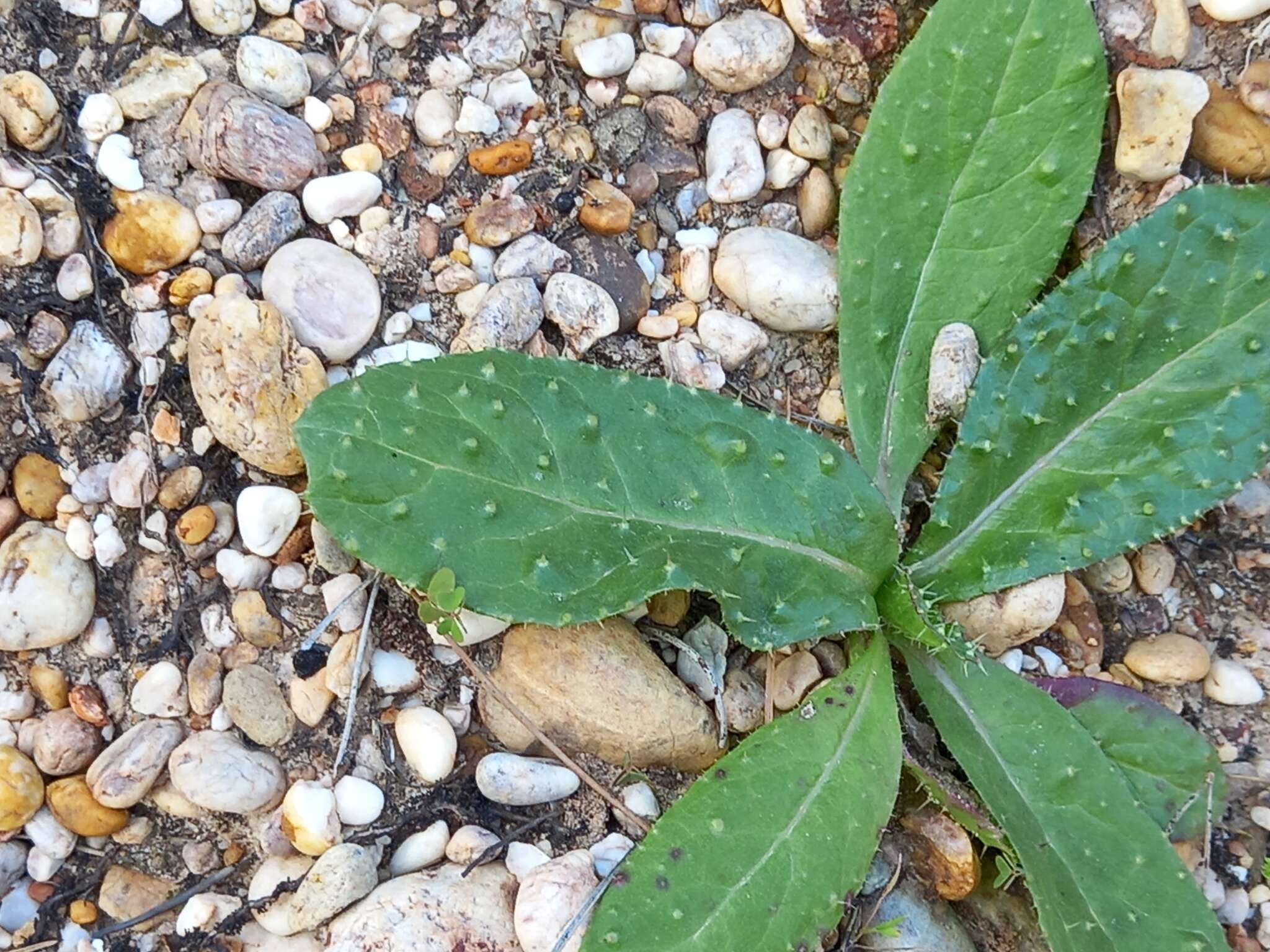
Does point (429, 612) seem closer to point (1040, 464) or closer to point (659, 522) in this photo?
point (659, 522)

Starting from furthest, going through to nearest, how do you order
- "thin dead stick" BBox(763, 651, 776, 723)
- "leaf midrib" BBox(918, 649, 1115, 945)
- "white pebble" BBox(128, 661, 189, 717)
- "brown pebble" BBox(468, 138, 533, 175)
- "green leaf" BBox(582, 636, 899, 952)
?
"brown pebble" BBox(468, 138, 533, 175) < "thin dead stick" BBox(763, 651, 776, 723) < "white pebble" BBox(128, 661, 189, 717) < "leaf midrib" BBox(918, 649, 1115, 945) < "green leaf" BBox(582, 636, 899, 952)

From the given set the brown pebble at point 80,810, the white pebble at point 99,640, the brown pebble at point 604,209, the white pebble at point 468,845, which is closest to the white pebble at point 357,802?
the white pebble at point 468,845

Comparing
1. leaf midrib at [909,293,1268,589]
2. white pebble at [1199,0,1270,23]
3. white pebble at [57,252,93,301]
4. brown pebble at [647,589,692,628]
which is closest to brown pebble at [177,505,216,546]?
white pebble at [57,252,93,301]

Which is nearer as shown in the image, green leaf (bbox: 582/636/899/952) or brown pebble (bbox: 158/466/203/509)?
green leaf (bbox: 582/636/899/952)

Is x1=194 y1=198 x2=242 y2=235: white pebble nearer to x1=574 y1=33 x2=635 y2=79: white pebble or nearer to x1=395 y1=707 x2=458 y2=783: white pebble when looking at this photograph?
x1=574 y1=33 x2=635 y2=79: white pebble

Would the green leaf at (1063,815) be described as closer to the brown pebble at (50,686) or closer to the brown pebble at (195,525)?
the brown pebble at (195,525)

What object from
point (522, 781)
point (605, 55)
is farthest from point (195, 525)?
point (605, 55)

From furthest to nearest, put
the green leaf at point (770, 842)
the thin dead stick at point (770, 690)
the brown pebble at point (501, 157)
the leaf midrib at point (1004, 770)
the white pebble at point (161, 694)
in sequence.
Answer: the brown pebble at point (501, 157) → the thin dead stick at point (770, 690) → the white pebble at point (161, 694) → the leaf midrib at point (1004, 770) → the green leaf at point (770, 842)
